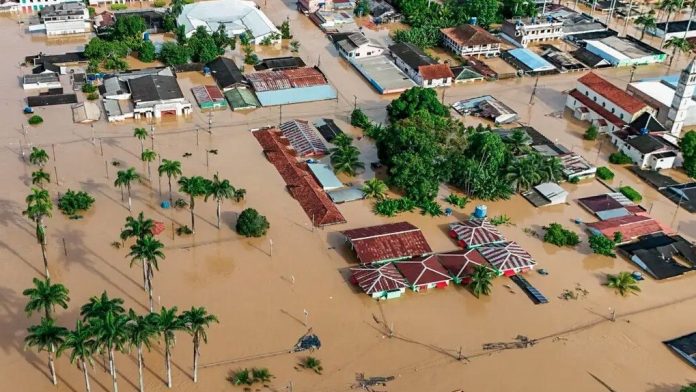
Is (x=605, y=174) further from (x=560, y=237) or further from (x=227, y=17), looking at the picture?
(x=227, y=17)

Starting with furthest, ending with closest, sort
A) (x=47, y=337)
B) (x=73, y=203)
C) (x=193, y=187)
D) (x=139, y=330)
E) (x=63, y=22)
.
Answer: (x=63, y=22)
(x=73, y=203)
(x=193, y=187)
(x=139, y=330)
(x=47, y=337)

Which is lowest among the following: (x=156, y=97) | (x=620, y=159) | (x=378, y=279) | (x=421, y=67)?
(x=378, y=279)

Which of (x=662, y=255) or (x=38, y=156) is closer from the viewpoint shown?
(x=662, y=255)

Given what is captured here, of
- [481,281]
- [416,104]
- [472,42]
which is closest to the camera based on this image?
[481,281]

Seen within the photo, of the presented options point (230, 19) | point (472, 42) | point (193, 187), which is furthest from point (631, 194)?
point (230, 19)

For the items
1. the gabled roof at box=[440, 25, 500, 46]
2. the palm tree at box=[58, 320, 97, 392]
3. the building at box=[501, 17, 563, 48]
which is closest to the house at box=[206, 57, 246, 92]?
the gabled roof at box=[440, 25, 500, 46]

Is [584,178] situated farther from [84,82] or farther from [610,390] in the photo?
[84,82]

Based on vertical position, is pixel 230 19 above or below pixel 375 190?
above

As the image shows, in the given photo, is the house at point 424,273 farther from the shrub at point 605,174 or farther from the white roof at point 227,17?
the white roof at point 227,17
